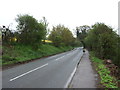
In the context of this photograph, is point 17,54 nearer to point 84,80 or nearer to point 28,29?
point 28,29

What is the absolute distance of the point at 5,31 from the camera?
21.7 meters

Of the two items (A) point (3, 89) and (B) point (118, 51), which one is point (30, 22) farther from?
(A) point (3, 89)

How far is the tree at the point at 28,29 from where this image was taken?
78.5 ft

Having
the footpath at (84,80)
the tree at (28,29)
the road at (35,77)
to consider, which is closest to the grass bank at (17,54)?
the tree at (28,29)

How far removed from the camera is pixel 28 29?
24.1 metres

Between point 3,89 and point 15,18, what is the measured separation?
20029 mm

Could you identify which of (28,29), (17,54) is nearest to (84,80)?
(17,54)

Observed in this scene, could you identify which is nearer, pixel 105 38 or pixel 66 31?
pixel 105 38

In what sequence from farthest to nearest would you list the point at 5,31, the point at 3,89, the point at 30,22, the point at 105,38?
the point at 30,22
the point at 5,31
the point at 105,38
the point at 3,89

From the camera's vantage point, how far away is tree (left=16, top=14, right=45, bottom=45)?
2394 centimetres

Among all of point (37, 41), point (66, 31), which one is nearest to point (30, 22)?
point (37, 41)

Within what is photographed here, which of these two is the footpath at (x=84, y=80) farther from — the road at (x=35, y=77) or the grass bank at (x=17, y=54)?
the grass bank at (x=17, y=54)

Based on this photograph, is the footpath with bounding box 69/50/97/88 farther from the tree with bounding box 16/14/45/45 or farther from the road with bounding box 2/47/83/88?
the tree with bounding box 16/14/45/45

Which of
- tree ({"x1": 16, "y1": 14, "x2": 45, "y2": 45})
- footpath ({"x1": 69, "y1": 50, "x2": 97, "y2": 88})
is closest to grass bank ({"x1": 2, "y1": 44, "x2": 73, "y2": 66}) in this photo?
tree ({"x1": 16, "y1": 14, "x2": 45, "y2": 45})
